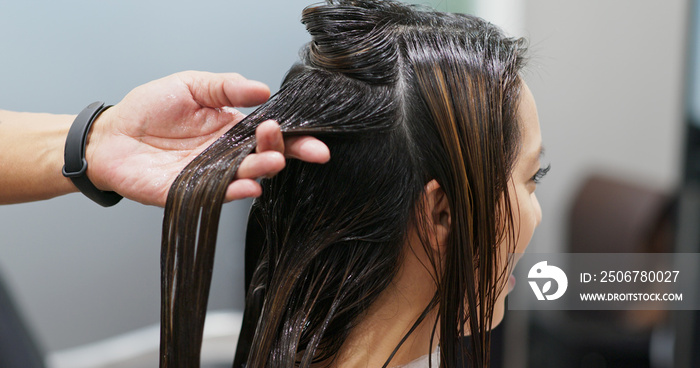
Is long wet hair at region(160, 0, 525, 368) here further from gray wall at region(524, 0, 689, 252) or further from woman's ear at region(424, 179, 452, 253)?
gray wall at region(524, 0, 689, 252)

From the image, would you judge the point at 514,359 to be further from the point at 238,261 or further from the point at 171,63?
the point at 171,63

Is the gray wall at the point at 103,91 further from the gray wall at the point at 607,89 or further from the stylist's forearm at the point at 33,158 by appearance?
the gray wall at the point at 607,89

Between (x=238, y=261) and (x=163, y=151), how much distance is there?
70 centimetres

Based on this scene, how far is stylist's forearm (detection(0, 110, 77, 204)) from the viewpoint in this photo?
0.91 meters

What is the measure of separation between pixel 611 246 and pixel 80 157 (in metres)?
1.49

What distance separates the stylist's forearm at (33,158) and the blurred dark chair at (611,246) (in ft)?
4.81

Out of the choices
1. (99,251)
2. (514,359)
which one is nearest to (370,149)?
(99,251)

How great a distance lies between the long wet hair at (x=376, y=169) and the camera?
74cm

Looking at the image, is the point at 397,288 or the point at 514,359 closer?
the point at 397,288

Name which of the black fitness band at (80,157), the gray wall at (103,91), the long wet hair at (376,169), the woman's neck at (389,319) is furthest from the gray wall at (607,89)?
the black fitness band at (80,157)

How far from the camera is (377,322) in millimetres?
823

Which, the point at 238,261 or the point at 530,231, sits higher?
the point at 530,231

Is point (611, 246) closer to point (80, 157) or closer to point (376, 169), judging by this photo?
point (376, 169)

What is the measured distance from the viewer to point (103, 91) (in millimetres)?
1298
